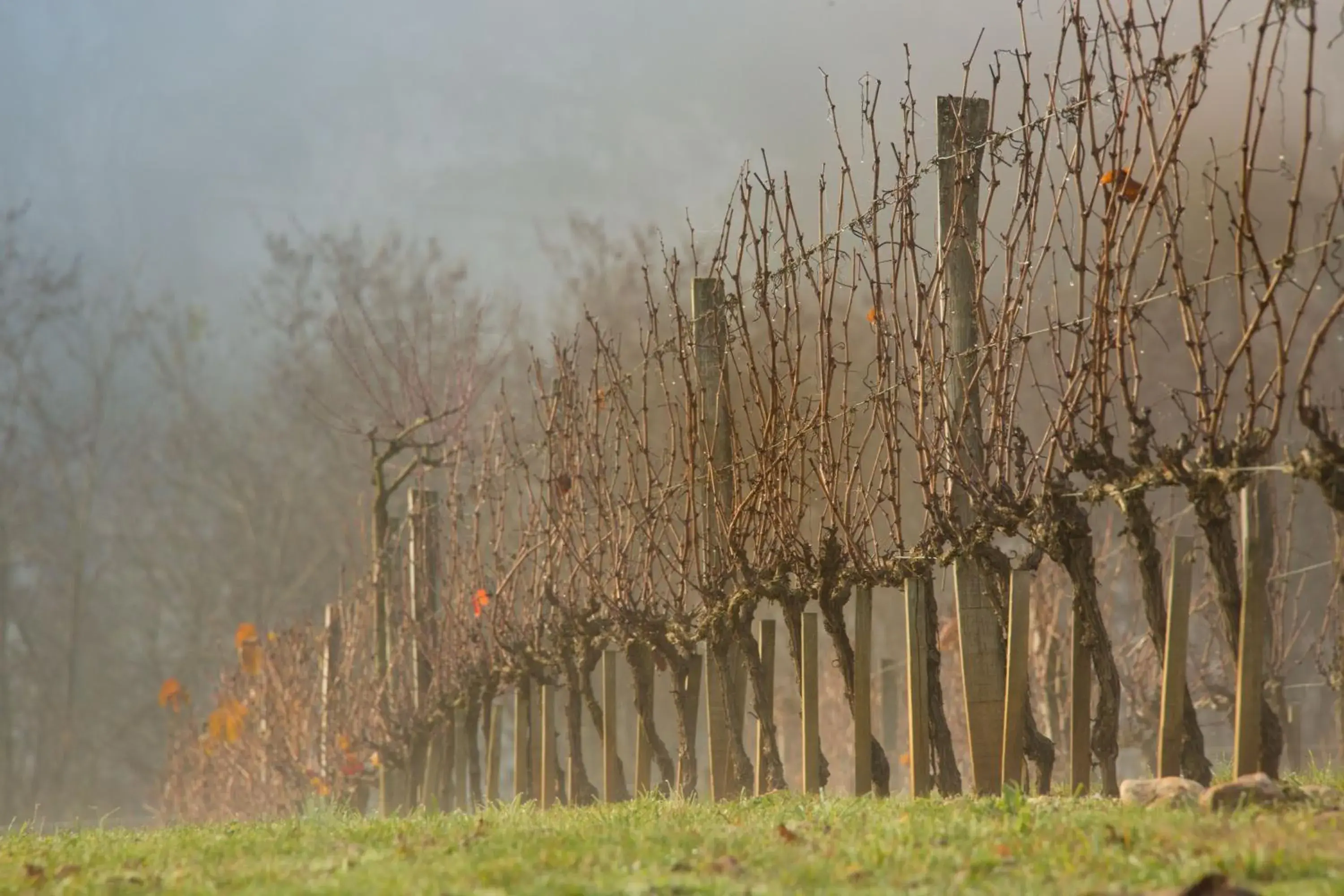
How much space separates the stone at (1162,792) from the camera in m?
5.30

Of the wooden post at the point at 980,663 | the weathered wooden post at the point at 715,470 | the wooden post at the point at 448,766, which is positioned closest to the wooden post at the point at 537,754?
the wooden post at the point at 448,766

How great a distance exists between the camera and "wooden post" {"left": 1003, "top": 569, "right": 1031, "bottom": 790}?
6.39m

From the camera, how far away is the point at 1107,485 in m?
5.81

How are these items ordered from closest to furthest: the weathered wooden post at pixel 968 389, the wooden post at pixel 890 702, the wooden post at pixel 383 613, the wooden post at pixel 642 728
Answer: the weathered wooden post at pixel 968 389, the wooden post at pixel 642 728, the wooden post at pixel 383 613, the wooden post at pixel 890 702

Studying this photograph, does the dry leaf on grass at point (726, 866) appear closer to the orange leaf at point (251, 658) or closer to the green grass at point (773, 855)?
the green grass at point (773, 855)

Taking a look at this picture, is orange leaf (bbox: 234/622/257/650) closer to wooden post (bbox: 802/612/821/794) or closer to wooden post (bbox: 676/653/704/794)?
wooden post (bbox: 676/653/704/794)

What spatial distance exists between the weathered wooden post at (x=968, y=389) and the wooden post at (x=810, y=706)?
3.79 feet

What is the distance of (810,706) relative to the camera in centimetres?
809

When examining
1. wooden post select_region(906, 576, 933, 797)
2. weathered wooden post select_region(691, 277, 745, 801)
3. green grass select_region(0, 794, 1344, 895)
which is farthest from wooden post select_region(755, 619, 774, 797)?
green grass select_region(0, 794, 1344, 895)

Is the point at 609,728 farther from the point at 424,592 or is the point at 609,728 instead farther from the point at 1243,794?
the point at 1243,794

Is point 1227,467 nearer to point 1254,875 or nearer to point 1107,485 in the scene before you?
point 1107,485

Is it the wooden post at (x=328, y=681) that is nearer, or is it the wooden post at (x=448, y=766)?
the wooden post at (x=448, y=766)

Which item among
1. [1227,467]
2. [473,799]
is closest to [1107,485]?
[1227,467]

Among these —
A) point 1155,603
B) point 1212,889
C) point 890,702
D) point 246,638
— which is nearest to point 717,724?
point 1155,603
